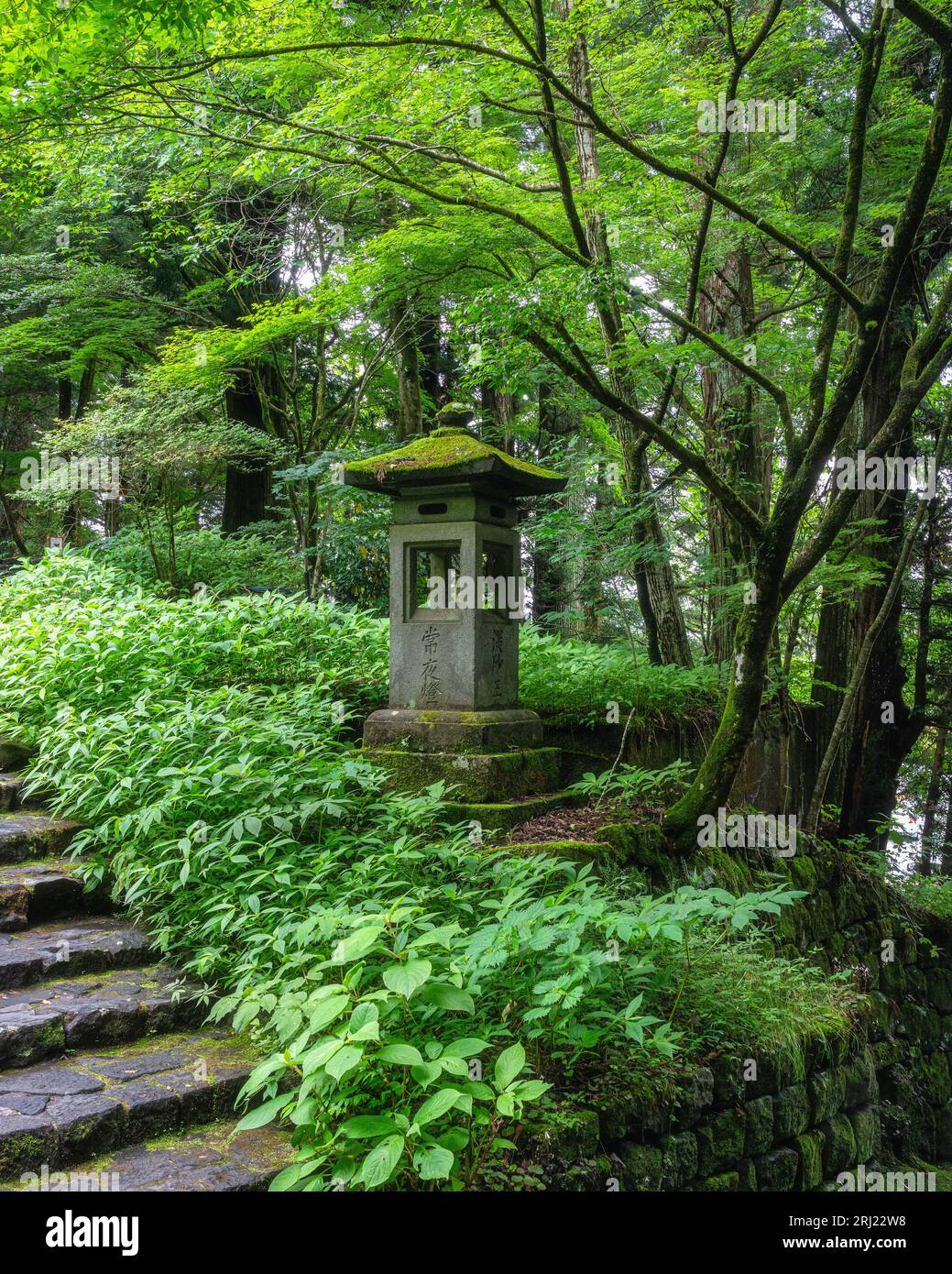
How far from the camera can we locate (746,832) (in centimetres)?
634

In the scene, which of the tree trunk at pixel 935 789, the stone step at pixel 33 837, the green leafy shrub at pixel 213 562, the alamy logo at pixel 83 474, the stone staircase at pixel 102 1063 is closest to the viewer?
the stone staircase at pixel 102 1063

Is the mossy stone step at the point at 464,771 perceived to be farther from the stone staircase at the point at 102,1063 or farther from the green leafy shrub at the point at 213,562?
the green leafy shrub at the point at 213,562

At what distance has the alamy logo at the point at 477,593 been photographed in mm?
5902

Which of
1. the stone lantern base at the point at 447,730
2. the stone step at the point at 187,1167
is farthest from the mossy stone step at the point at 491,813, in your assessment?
the stone step at the point at 187,1167

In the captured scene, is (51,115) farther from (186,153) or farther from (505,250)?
(505,250)

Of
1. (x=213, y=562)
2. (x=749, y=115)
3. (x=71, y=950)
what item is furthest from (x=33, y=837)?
(x=749, y=115)

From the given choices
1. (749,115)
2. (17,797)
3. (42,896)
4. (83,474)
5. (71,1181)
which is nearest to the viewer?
(71,1181)

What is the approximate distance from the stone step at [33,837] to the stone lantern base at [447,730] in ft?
6.20

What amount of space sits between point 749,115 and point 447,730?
5148mm

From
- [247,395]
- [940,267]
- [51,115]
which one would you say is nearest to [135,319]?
[247,395]

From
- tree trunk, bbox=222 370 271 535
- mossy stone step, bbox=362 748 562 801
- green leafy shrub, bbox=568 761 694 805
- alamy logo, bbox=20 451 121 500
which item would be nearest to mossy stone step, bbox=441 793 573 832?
mossy stone step, bbox=362 748 562 801

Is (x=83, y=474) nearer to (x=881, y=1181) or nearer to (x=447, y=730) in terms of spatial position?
(x=447, y=730)
